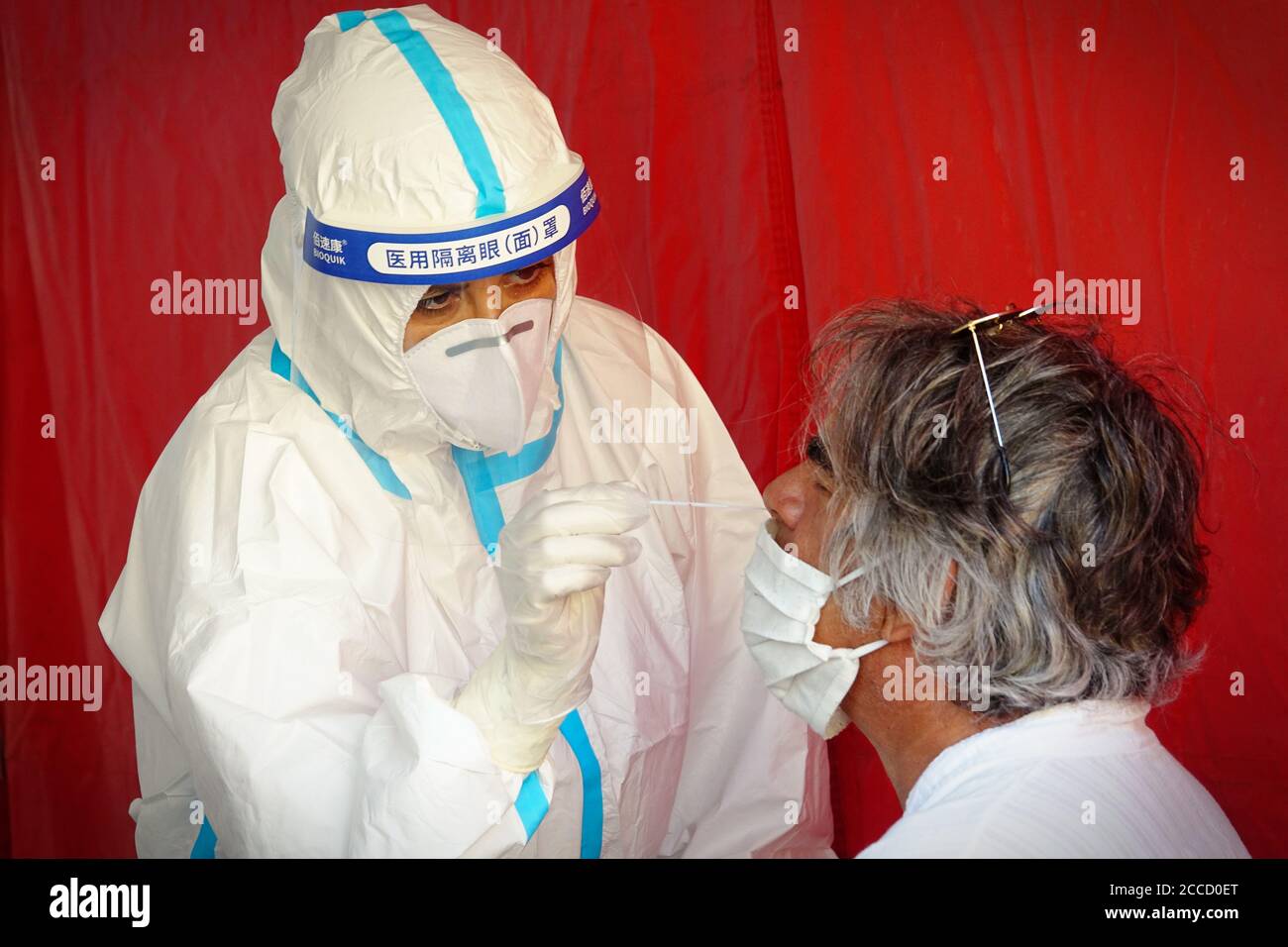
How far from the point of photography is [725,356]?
2.40 meters

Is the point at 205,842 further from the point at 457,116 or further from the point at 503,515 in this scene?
the point at 457,116

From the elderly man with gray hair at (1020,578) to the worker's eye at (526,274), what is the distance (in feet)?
1.33

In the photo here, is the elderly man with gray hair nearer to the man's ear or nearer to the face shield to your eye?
the man's ear

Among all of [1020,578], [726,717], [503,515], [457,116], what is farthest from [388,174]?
[726,717]

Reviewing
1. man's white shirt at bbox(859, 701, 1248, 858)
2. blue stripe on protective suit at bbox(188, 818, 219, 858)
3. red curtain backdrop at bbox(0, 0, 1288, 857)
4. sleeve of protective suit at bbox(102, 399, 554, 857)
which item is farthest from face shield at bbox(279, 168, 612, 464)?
red curtain backdrop at bbox(0, 0, 1288, 857)

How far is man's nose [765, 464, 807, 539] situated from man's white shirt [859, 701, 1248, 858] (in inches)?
11.3

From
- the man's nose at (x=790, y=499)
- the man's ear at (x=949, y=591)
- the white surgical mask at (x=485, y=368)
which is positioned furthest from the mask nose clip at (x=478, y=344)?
the man's ear at (x=949, y=591)

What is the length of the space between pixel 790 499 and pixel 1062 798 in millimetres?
405

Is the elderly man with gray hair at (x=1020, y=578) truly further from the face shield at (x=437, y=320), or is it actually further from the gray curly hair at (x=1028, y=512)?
the face shield at (x=437, y=320)

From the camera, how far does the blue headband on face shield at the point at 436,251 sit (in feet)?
4.63

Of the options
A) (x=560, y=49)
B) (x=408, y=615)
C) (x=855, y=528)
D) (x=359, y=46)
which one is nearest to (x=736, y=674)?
(x=408, y=615)

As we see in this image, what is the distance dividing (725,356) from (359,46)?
1.04m

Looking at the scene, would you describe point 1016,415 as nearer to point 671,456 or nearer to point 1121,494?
point 1121,494

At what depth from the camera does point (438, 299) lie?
58.9 inches
